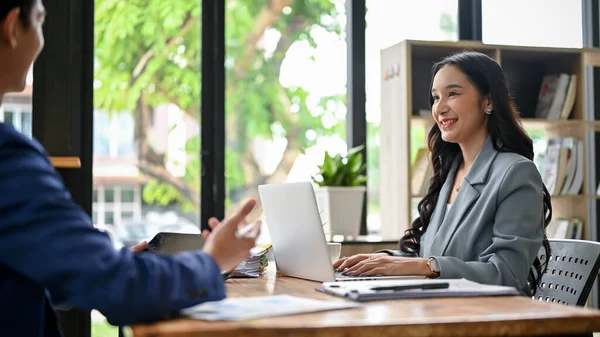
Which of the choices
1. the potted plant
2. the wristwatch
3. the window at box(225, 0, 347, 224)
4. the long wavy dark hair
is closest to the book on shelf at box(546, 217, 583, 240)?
the potted plant

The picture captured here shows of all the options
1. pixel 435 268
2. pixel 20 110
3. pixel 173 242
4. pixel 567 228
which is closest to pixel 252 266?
pixel 173 242

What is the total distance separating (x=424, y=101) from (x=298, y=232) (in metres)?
2.38

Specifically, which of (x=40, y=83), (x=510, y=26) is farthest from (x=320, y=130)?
(x=40, y=83)

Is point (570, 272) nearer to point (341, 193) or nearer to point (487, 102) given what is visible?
point (487, 102)

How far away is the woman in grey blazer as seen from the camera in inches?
80.0

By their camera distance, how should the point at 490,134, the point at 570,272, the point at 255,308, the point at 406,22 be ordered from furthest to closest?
1. the point at 406,22
2. the point at 490,134
3. the point at 570,272
4. the point at 255,308

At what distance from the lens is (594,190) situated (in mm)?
4469

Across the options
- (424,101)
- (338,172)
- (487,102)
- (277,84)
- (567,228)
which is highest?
(277,84)

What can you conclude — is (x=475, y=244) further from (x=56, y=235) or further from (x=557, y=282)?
(x=56, y=235)

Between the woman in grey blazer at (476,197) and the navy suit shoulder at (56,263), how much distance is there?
911 mm

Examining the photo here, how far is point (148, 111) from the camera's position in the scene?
6.03m

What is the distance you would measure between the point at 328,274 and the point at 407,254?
722mm

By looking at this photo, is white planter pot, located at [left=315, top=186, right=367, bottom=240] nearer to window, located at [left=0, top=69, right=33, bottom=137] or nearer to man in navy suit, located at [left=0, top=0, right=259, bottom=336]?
window, located at [left=0, top=69, right=33, bottom=137]

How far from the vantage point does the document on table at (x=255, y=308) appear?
4.20 ft
